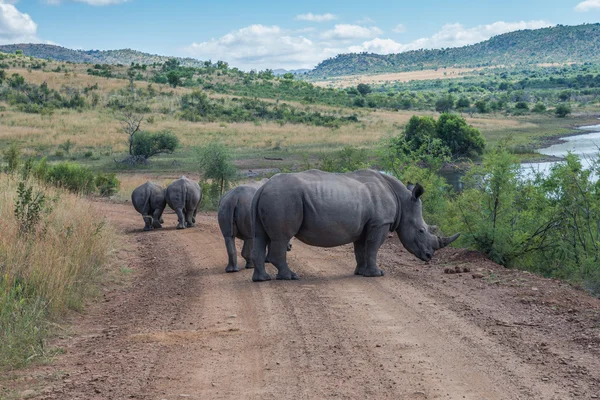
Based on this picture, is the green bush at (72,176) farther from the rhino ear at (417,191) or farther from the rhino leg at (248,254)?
the rhino ear at (417,191)

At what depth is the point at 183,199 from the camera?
19.0 m

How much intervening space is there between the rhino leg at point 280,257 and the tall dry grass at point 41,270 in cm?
277

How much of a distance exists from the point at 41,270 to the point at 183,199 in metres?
10.2

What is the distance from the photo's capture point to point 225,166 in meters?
27.1

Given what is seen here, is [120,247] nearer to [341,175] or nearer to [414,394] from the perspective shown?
[341,175]

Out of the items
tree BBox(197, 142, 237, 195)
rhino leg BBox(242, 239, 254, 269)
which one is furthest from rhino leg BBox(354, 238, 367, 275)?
tree BBox(197, 142, 237, 195)

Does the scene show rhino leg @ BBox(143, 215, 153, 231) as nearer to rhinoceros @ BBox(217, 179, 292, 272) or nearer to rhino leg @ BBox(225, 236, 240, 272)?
rhinoceros @ BBox(217, 179, 292, 272)

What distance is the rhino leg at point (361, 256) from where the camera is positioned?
11.9 m

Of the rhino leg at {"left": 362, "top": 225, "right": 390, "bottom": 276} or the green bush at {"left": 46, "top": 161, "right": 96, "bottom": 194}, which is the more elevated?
the rhino leg at {"left": 362, "top": 225, "right": 390, "bottom": 276}

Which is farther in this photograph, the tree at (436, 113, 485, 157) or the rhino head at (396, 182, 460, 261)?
the tree at (436, 113, 485, 157)

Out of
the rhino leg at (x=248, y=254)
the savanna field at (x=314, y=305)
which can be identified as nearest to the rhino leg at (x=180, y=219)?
the savanna field at (x=314, y=305)

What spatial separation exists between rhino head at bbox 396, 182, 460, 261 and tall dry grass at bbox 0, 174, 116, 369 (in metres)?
5.14

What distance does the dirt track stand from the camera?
6.32 m

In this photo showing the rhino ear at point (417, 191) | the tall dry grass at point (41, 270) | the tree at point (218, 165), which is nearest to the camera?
the tall dry grass at point (41, 270)
